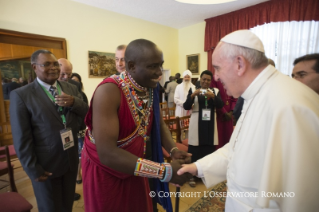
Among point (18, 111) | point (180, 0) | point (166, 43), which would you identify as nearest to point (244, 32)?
point (18, 111)

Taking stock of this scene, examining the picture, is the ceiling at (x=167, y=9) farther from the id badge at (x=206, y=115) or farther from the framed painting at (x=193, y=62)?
the id badge at (x=206, y=115)

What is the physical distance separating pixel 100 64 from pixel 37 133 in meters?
5.20

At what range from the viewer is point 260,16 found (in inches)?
246

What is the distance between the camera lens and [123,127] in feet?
3.99

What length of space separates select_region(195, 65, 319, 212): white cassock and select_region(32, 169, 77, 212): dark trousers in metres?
1.71

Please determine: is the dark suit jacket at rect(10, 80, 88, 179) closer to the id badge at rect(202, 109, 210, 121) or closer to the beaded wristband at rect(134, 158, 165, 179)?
the beaded wristband at rect(134, 158, 165, 179)

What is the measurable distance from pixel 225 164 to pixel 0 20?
6.03 metres

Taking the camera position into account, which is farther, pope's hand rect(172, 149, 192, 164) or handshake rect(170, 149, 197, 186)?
pope's hand rect(172, 149, 192, 164)

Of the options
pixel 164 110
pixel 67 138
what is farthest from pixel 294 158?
pixel 164 110

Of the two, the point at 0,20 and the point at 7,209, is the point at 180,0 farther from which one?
the point at 7,209

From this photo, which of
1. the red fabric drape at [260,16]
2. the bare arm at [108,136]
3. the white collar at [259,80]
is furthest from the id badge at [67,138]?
the red fabric drape at [260,16]

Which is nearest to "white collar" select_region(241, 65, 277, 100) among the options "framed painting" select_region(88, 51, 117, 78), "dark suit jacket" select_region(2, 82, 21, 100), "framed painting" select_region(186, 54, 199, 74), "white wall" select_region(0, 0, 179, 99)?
"dark suit jacket" select_region(2, 82, 21, 100)

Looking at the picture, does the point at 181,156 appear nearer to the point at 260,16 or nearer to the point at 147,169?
the point at 147,169

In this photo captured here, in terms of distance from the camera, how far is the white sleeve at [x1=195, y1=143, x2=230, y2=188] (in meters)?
1.39
